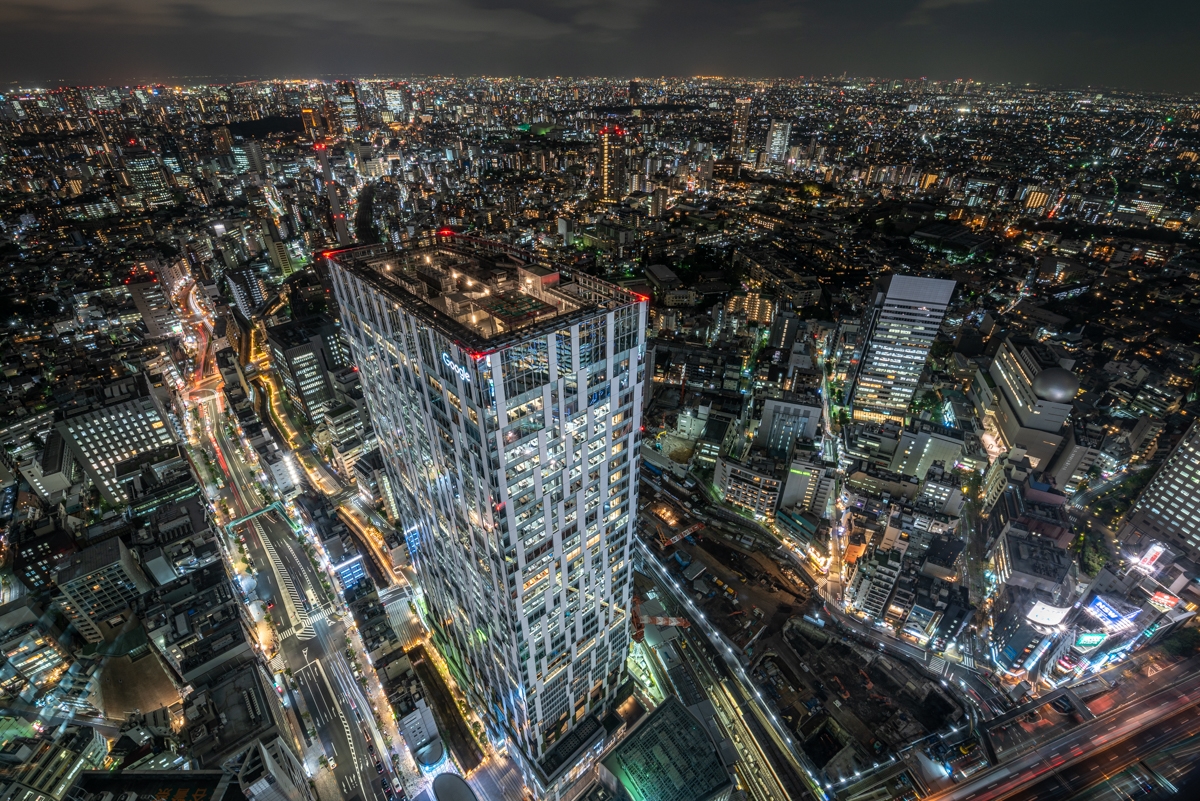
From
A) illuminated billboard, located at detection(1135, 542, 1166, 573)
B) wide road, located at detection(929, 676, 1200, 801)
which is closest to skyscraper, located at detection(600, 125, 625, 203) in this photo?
illuminated billboard, located at detection(1135, 542, 1166, 573)

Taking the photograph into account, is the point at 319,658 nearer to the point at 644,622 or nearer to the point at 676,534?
the point at 644,622

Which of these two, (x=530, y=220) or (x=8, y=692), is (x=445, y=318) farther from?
(x=530, y=220)

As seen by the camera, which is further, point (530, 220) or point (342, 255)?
point (530, 220)

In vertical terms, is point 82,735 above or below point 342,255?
below

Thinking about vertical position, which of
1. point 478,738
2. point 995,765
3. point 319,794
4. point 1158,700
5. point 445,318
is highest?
point 445,318

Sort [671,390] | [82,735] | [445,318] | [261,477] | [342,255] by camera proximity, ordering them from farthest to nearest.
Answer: [671,390]
[261,477]
[82,735]
[342,255]
[445,318]

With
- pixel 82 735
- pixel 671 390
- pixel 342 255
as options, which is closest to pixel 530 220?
pixel 671 390

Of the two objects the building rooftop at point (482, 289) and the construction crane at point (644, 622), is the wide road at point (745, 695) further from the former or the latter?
the building rooftop at point (482, 289)

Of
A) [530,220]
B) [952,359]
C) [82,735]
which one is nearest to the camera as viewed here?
[82,735]

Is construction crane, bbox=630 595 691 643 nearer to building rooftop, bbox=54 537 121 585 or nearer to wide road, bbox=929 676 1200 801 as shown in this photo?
wide road, bbox=929 676 1200 801
